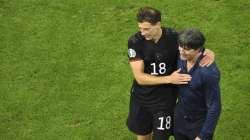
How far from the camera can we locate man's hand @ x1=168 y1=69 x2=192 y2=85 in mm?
5970

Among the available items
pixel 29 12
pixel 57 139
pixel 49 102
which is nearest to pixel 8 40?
pixel 29 12

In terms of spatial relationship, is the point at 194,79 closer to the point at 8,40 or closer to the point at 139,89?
the point at 139,89

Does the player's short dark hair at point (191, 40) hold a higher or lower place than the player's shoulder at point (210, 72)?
higher

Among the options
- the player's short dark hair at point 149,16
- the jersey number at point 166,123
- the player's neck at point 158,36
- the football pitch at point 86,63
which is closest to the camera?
the player's short dark hair at point 149,16

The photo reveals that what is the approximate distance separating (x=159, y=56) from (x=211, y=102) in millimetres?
1035

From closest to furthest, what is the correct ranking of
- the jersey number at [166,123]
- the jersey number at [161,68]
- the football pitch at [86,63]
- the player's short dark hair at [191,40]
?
the player's short dark hair at [191,40], the jersey number at [161,68], the jersey number at [166,123], the football pitch at [86,63]

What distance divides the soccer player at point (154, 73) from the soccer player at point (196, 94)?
141mm

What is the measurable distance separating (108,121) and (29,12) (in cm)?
398

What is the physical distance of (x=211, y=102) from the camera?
227 inches

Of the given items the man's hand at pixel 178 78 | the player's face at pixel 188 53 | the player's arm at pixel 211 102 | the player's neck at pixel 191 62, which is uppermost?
the player's face at pixel 188 53

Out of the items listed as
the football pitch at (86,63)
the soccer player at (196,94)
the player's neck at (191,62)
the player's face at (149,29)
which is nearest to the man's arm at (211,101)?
the soccer player at (196,94)

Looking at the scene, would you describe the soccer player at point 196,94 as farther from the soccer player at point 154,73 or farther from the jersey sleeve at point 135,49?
the jersey sleeve at point 135,49

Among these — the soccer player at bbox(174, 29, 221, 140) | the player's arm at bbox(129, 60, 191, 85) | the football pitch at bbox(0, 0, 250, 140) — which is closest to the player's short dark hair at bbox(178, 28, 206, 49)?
the soccer player at bbox(174, 29, 221, 140)

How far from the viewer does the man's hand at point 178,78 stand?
597 centimetres
